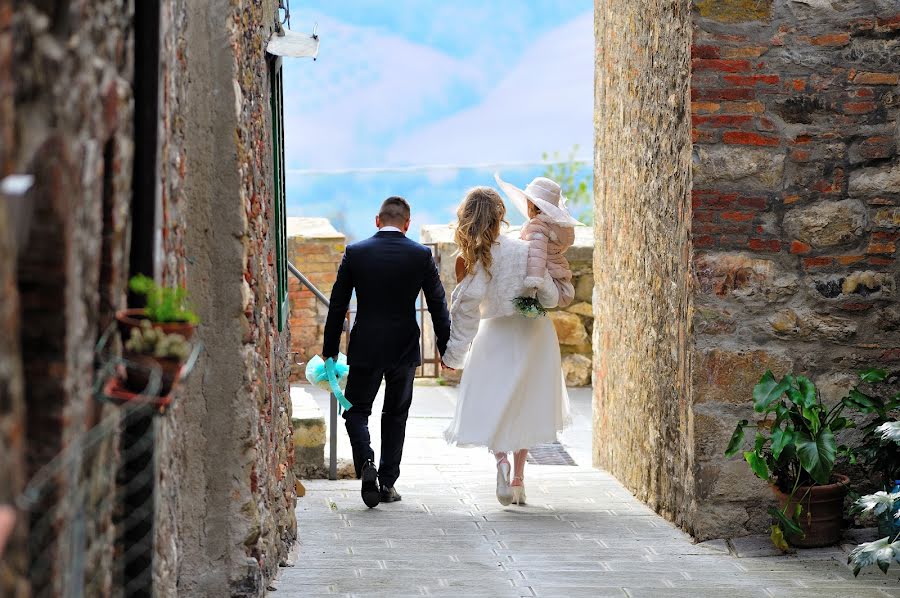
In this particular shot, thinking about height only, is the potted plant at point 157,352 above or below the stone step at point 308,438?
above

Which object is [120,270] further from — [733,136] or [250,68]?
[733,136]

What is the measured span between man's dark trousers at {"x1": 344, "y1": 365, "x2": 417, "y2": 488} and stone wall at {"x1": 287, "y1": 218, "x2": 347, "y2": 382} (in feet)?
15.7

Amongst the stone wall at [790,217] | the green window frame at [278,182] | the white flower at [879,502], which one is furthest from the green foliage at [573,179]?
the white flower at [879,502]

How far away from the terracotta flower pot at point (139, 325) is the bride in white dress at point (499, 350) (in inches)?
146

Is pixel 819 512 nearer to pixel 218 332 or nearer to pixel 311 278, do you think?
pixel 218 332

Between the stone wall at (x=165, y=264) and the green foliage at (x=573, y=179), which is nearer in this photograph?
the stone wall at (x=165, y=264)

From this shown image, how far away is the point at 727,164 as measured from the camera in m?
5.11

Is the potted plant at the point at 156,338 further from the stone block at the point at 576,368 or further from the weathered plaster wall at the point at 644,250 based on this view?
the stone block at the point at 576,368

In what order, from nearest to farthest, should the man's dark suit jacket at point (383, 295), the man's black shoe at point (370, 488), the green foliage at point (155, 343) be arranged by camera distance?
the green foliage at point (155, 343) → the man's black shoe at point (370, 488) → the man's dark suit jacket at point (383, 295)

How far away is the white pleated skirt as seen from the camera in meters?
5.97

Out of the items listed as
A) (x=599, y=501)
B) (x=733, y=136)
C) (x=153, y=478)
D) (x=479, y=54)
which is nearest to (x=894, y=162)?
(x=733, y=136)

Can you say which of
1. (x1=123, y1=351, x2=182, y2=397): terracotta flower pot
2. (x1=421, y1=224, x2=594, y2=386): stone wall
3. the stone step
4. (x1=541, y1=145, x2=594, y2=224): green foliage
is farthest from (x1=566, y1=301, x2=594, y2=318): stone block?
(x1=123, y1=351, x2=182, y2=397): terracotta flower pot

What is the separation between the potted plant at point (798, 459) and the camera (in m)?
4.70

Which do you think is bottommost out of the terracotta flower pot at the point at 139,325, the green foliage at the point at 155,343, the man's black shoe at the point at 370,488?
the man's black shoe at the point at 370,488
